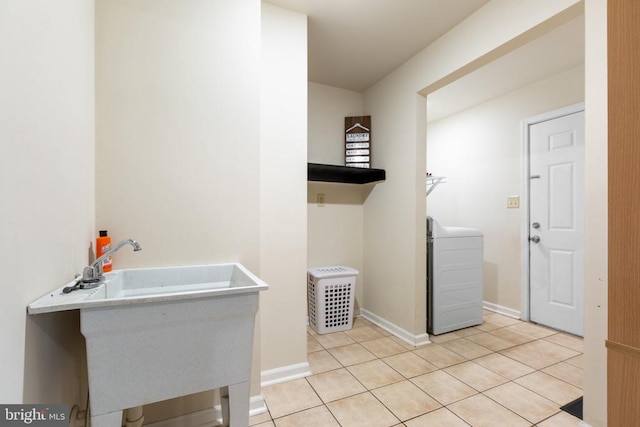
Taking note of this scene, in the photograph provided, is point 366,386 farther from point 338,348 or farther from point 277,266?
point 277,266

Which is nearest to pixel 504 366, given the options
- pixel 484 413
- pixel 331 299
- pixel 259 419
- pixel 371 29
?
pixel 484 413

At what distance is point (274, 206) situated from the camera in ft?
6.04

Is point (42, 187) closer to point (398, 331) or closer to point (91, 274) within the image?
point (91, 274)

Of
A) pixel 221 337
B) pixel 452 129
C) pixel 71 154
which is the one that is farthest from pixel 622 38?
pixel 452 129

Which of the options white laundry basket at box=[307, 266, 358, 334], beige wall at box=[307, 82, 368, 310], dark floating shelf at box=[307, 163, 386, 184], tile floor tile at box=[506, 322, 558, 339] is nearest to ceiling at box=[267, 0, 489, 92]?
beige wall at box=[307, 82, 368, 310]

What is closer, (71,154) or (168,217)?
(71,154)

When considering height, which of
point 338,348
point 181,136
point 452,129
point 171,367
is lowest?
point 338,348

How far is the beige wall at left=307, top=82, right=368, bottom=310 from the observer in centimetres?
296

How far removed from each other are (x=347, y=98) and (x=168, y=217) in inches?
96.7

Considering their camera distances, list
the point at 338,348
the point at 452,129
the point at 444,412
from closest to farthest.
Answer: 1. the point at 444,412
2. the point at 338,348
3. the point at 452,129

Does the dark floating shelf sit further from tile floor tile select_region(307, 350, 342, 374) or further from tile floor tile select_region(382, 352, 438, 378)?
tile floor tile select_region(382, 352, 438, 378)

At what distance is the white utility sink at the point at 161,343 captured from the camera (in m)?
0.85

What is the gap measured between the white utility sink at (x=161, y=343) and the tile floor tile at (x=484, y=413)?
1216 millimetres

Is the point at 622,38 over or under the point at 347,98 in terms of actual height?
under
